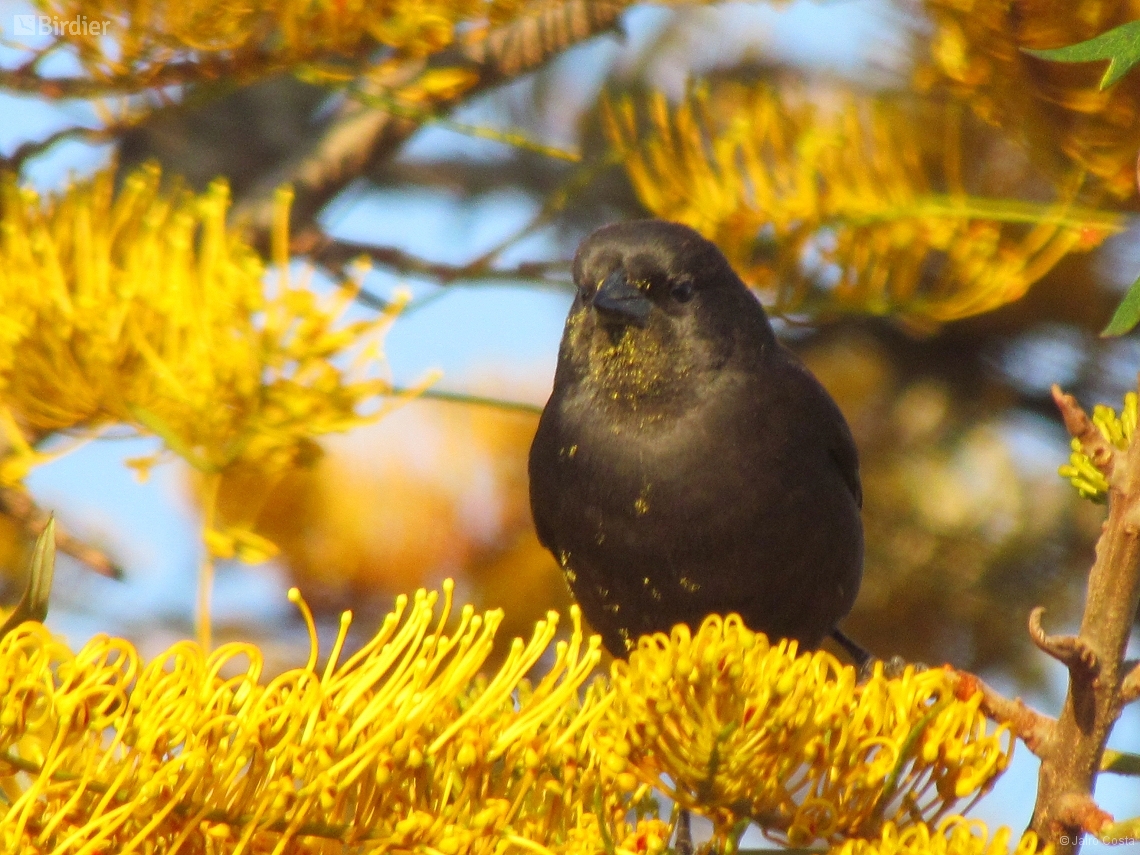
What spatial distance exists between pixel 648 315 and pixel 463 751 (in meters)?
1.19

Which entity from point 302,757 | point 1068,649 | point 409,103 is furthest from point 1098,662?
point 409,103

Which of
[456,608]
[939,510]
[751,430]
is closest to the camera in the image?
[751,430]

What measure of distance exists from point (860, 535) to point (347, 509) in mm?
1284

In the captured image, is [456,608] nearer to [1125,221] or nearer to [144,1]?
[144,1]

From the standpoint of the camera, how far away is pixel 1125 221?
10.1 ft

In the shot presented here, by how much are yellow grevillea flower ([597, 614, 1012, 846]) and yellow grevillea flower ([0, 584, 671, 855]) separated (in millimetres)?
76

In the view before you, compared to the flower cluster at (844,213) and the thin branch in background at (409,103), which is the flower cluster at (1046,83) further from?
the thin branch in background at (409,103)

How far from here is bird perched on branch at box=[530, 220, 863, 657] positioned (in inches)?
95.0

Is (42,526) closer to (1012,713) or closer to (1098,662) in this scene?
(1012,713)

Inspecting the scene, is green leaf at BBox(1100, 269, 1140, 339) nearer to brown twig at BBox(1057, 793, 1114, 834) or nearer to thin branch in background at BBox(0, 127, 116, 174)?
brown twig at BBox(1057, 793, 1114, 834)

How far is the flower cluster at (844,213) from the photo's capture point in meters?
2.94

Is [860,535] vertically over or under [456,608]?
over

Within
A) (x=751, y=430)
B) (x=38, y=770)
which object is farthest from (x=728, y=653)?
(x=751, y=430)

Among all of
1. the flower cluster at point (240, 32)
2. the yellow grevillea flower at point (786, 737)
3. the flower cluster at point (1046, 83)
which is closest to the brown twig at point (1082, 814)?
the yellow grevillea flower at point (786, 737)
